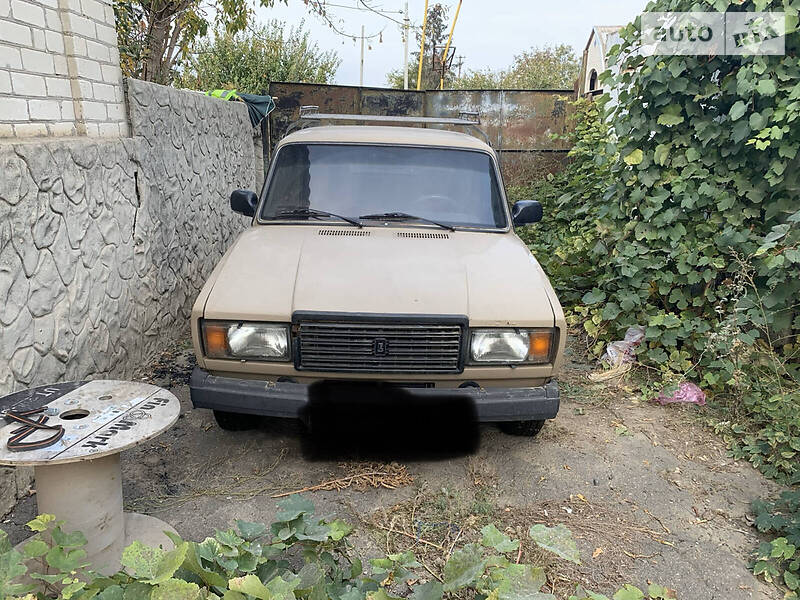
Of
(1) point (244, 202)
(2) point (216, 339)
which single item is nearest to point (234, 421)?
(2) point (216, 339)

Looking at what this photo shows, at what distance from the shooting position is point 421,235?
3576 millimetres

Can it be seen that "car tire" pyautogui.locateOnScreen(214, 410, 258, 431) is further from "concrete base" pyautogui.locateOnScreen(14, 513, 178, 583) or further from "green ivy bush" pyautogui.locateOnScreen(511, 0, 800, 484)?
"green ivy bush" pyautogui.locateOnScreen(511, 0, 800, 484)

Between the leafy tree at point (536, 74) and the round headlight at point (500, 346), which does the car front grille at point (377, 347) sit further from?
the leafy tree at point (536, 74)

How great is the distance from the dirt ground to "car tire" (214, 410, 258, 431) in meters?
0.08

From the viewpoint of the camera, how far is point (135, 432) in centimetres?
228

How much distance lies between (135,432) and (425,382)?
137 centimetres

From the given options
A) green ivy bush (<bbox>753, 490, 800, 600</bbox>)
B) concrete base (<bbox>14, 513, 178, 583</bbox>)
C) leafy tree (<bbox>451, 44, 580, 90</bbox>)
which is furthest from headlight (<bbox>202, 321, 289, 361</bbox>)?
leafy tree (<bbox>451, 44, 580, 90</bbox>)

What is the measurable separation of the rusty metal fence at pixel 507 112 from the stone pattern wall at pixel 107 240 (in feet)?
12.3

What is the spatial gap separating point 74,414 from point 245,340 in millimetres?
826

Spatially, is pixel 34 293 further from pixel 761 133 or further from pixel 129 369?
pixel 761 133

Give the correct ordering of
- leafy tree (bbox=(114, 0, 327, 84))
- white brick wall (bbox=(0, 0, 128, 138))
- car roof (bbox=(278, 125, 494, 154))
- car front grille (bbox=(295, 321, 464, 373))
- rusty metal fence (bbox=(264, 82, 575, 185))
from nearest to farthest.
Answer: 1. car front grille (bbox=(295, 321, 464, 373))
2. white brick wall (bbox=(0, 0, 128, 138))
3. car roof (bbox=(278, 125, 494, 154))
4. leafy tree (bbox=(114, 0, 327, 84))
5. rusty metal fence (bbox=(264, 82, 575, 185))

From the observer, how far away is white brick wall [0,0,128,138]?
327cm

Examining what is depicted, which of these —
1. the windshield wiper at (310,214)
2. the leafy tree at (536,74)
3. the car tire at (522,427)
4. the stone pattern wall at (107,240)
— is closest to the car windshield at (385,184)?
the windshield wiper at (310,214)

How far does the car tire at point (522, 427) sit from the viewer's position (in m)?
3.62
